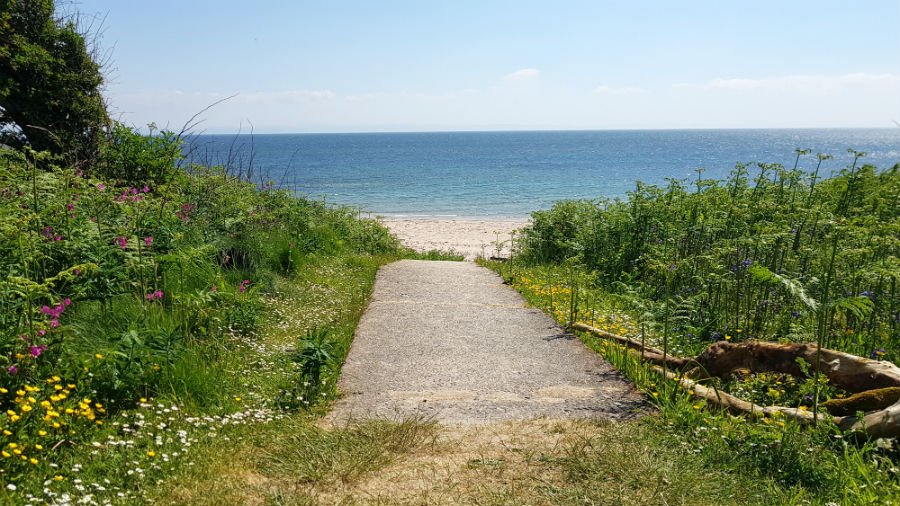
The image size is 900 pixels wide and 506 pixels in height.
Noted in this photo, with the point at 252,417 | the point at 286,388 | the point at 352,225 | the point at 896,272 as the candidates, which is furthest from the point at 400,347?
the point at 352,225

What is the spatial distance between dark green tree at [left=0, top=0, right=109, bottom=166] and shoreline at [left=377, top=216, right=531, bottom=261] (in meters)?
8.03

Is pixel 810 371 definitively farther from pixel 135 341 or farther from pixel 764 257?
pixel 135 341

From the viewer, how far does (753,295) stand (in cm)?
760

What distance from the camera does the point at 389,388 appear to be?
5.43m

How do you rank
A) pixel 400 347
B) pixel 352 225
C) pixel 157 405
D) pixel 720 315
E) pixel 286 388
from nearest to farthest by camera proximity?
pixel 157 405 < pixel 286 388 < pixel 400 347 < pixel 720 315 < pixel 352 225

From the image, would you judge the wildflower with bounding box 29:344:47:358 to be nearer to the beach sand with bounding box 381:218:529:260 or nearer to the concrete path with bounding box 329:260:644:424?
the concrete path with bounding box 329:260:644:424

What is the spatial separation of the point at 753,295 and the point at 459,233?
19.2 metres

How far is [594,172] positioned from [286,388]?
225 ft

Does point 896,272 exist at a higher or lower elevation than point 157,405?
higher

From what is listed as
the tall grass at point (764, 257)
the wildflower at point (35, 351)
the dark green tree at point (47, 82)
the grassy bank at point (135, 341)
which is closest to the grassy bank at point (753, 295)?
the tall grass at point (764, 257)

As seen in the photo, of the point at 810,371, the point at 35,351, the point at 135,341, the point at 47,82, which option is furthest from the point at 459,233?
the point at 35,351

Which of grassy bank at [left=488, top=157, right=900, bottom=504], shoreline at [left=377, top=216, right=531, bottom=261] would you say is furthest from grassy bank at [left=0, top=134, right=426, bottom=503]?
shoreline at [left=377, top=216, right=531, bottom=261]

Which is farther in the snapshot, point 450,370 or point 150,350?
point 450,370

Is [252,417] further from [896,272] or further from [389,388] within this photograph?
[896,272]
